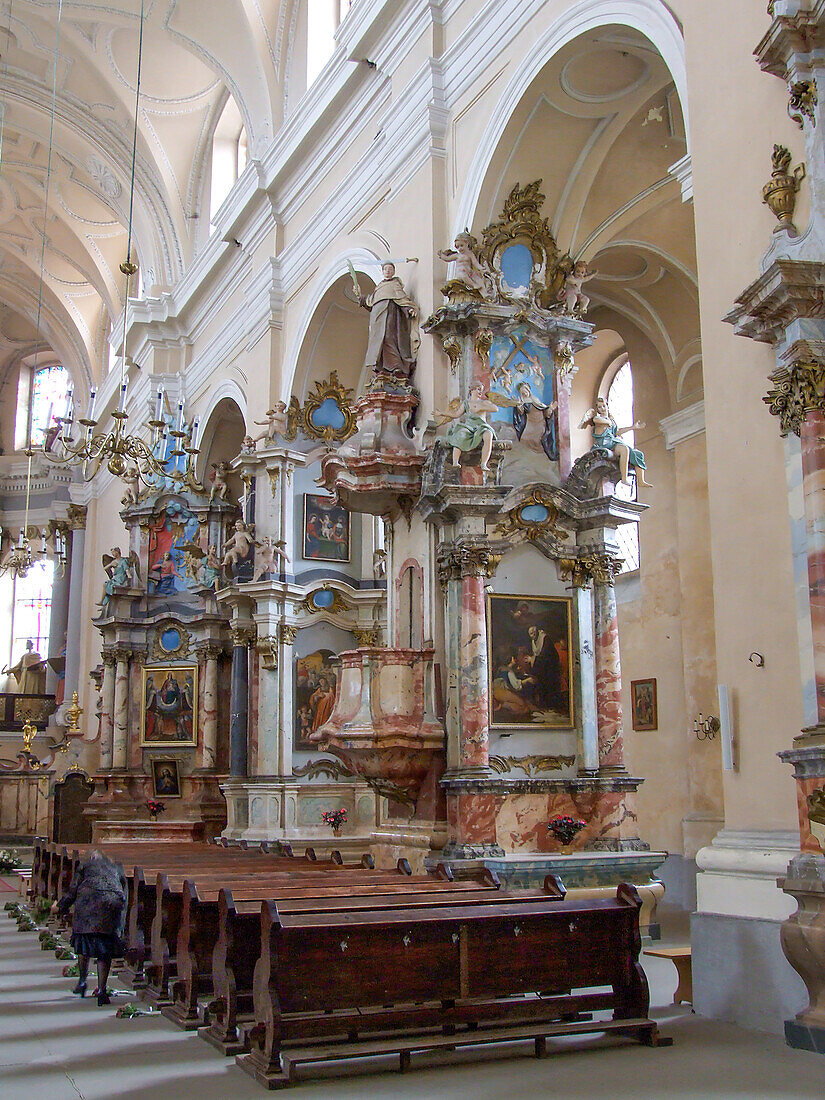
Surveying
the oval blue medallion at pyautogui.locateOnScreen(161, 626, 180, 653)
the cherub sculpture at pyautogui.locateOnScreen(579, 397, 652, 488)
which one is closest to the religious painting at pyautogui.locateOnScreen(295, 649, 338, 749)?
the cherub sculpture at pyautogui.locateOnScreen(579, 397, 652, 488)

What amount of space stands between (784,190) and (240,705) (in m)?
11.9

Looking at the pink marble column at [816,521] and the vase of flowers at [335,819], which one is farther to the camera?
the vase of flowers at [335,819]

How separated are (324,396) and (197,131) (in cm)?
835

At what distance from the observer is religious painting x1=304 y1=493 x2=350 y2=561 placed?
Answer: 15.7 metres

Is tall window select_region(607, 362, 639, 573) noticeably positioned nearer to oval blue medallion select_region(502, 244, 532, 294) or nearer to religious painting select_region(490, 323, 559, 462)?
religious painting select_region(490, 323, 559, 462)

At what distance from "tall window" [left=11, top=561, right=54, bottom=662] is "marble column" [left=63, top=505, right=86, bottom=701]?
9.91ft

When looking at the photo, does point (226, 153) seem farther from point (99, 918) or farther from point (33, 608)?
point (99, 918)

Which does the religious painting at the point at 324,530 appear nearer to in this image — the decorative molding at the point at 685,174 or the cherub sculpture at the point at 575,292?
the cherub sculpture at the point at 575,292

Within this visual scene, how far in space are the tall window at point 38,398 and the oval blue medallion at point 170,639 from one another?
13.6 m

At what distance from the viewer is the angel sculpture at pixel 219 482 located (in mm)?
20188

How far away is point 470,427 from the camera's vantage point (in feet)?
32.9

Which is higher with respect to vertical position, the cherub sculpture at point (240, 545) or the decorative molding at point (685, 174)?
the decorative molding at point (685, 174)

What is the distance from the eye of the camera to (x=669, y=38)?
8.11m

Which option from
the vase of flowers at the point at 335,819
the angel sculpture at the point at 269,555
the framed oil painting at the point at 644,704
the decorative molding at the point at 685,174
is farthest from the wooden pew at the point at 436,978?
the angel sculpture at the point at 269,555
